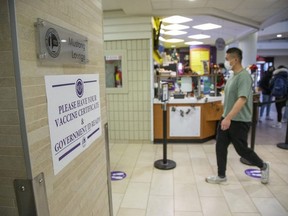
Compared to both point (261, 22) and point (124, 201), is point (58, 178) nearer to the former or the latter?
Answer: point (124, 201)

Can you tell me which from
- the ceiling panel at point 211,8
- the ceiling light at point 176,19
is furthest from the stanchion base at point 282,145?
the ceiling light at point 176,19

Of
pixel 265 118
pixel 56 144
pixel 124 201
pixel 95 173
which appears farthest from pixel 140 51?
pixel 265 118

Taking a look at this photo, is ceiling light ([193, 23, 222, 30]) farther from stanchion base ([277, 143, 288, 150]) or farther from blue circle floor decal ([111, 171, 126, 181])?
blue circle floor decal ([111, 171, 126, 181])

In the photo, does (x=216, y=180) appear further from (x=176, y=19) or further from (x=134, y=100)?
(x=176, y=19)

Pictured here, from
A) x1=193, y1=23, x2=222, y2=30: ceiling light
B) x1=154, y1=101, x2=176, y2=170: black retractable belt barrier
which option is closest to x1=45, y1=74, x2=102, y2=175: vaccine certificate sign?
x1=154, y1=101, x2=176, y2=170: black retractable belt barrier

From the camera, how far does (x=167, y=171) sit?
10.7ft

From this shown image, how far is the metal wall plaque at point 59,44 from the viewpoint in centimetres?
92

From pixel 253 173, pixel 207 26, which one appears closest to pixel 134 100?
pixel 253 173

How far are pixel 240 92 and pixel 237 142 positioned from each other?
0.59 m

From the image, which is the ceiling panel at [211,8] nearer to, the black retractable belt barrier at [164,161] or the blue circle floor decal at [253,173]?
the black retractable belt barrier at [164,161]

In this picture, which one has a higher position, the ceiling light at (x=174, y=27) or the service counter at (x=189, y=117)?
the ceiling light at (x=174, y=27)

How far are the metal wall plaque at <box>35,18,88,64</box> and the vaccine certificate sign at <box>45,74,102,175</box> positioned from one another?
87 millimetres

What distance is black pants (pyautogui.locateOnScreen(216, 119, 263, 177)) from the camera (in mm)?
2592

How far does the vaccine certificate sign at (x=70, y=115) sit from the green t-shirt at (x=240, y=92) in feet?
5.56
